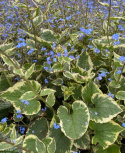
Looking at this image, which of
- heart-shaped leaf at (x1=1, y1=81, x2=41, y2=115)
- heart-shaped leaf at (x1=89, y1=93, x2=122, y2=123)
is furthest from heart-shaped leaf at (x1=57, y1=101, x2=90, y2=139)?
heart-shaped leaf at (x1=1, y1=81, x2=41, y2=115)

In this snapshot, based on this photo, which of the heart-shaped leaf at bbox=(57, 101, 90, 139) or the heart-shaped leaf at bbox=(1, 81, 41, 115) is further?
the heart-shaped leaf at bbox=(1, 81, 41, 115)

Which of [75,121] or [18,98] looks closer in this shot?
[75,121]

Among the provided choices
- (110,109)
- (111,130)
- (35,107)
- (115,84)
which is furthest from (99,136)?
(35,107)

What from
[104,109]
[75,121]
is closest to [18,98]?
→ [75,121]

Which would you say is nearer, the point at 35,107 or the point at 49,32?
the point at 35,107

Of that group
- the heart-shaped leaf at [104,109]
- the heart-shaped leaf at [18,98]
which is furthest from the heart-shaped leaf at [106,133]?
the heart-shaped leaf at [18,98]

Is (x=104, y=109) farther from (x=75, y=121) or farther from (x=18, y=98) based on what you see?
(x=18, y=98)

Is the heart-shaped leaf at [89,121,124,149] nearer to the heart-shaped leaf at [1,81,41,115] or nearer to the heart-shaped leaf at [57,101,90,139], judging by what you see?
the heart-shaped leaf at [57,101,90,139]

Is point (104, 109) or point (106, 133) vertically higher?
point (104, 109)

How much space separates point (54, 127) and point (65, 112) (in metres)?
0.17

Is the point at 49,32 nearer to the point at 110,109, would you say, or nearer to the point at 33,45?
the point at 33,45

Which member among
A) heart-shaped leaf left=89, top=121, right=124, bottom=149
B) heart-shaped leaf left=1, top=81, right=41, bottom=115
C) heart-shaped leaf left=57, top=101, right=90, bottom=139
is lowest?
heart-shaped leaf left=89, top=121, right=124, bottom=149

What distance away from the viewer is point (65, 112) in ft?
4.63

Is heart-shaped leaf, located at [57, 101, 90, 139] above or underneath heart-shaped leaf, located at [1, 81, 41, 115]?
underneath
